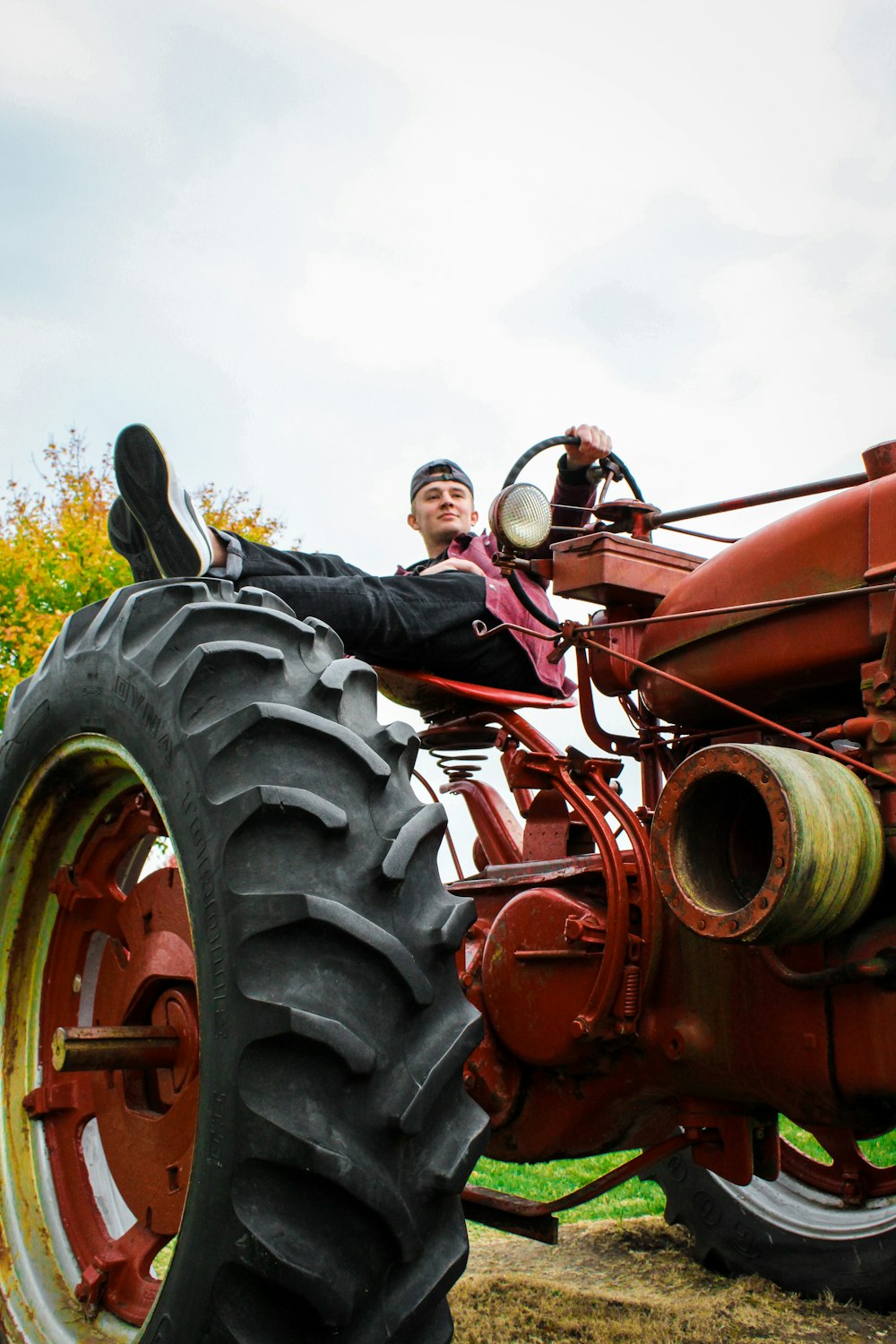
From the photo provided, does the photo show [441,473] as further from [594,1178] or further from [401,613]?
[594,1178]

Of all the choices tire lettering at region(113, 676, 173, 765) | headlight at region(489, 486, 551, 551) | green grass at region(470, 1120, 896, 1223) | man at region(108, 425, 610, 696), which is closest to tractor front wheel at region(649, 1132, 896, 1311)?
green grass at region(470, 1120, 896, 1223)

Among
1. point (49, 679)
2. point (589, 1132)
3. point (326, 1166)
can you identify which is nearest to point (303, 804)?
point (326, 1166)

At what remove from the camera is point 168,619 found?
2082 millimetres

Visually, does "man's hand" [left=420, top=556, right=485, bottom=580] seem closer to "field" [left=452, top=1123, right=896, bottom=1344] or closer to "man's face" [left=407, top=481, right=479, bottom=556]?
"man's face" [left=407, top=481, right=479, bottom=556]

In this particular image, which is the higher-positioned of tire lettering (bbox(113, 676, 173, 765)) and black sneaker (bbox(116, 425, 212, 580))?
black sneaker (bbox(116, 425, 212, 580))

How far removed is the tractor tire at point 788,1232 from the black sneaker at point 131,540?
6.71 feet

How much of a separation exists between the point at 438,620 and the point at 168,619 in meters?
1.01

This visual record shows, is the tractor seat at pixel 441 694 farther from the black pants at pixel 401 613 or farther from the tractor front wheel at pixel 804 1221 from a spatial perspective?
the tractor front wheel at pixel 804 1221

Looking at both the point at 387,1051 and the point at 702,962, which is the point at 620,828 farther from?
the point at 387,1051

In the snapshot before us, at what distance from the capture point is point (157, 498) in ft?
9.57

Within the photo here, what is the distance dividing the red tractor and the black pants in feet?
0.44

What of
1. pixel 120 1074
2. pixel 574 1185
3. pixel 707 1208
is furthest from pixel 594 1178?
pixel 120 1074

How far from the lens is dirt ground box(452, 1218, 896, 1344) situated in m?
2.66

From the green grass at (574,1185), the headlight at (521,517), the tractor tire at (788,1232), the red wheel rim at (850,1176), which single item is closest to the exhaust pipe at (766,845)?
the headlight at (521,517)
